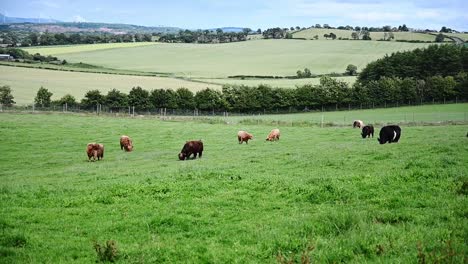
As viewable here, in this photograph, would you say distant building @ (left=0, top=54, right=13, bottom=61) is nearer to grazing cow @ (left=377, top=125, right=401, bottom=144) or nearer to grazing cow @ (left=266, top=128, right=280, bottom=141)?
grazing cow @ (left=266, top=128, right=280, bottom=141)

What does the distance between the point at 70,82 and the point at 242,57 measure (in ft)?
223

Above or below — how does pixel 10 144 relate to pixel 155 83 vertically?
below

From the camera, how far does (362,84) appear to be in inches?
3440

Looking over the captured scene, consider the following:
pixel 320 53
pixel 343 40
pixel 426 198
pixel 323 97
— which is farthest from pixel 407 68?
pixel 426 198

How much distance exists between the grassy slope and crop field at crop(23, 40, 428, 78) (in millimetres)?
16818

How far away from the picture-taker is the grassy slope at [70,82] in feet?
257

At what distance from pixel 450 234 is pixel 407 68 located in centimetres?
9681

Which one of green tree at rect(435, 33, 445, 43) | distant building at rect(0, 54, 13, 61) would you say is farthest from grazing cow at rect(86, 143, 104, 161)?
green tree at rect(435, 33, 445, 43)

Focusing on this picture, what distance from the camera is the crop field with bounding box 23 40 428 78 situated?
122250 mm

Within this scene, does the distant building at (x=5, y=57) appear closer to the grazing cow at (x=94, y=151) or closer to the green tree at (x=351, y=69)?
the green tree at (x=351, y=69)

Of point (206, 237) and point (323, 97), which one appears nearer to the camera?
point (206, 237)

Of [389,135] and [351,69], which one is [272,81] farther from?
[389,135]

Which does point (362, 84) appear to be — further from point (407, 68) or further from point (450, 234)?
point (450, 234)

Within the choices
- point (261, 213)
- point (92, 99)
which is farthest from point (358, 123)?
point (92, 99)
